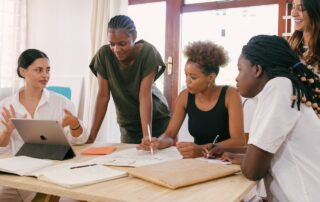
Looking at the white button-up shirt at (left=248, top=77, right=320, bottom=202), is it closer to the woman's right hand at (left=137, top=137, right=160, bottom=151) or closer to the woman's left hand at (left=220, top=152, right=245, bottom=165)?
the woman's left hand at (left=220, top=152, right=245, bottom=165)

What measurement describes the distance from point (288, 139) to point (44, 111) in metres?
1.30

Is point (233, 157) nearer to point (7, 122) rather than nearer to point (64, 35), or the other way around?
point (7, 122)

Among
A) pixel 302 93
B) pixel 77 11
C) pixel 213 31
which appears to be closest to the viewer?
pixel 302 93

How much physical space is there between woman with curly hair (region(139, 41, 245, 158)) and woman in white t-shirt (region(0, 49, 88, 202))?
421 mm

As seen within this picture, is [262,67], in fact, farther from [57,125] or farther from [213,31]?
[213,31]

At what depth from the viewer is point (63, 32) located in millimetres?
3979

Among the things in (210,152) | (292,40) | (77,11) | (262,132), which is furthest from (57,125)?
(77,11)

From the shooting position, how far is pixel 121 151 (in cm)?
156

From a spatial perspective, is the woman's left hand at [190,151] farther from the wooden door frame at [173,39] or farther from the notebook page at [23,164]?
the wooden door frame at [173,39]

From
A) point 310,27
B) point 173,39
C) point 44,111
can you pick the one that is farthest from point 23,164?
point 173,39

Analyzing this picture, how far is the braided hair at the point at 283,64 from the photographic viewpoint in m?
1.05

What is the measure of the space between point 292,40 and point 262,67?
2.32 ft

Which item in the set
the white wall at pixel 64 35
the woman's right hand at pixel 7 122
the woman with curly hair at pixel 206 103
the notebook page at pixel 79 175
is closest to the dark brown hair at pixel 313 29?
the woman with curly hair at pixel 206 103

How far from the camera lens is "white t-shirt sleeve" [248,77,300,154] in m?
0.98
